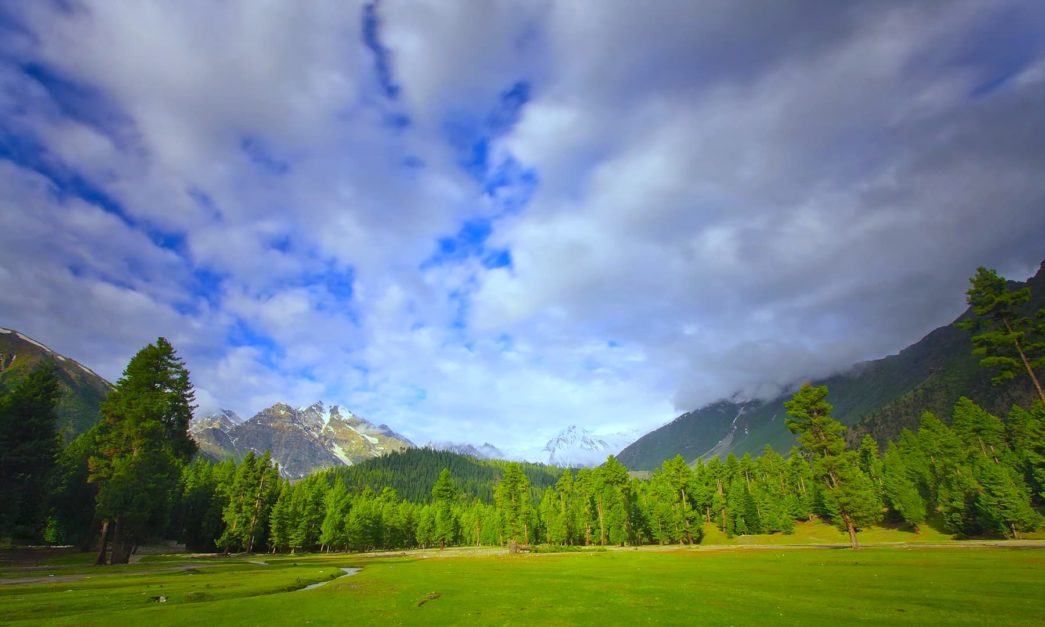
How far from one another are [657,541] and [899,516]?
53.8 meters

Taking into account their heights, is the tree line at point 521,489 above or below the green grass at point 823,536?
above

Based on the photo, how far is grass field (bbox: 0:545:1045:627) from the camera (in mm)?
19547

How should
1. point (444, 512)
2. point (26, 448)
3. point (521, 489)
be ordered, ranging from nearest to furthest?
point (26, 448) → point (521, 489) → point (444, 512)

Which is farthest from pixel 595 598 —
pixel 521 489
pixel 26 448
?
pixel 521 489

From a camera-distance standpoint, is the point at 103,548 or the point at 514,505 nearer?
the point at 103,548

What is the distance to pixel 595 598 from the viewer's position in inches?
1012

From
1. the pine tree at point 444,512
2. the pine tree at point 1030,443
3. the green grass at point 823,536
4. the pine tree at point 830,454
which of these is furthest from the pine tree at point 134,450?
the pine tree at point 1030,443

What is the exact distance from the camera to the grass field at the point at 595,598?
1955 centimetres

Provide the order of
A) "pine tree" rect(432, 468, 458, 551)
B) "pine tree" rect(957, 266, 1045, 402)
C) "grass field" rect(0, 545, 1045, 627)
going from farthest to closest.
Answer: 1. "pine tree" rect(432, 468, 458, 551)
2. "pine tree" rect(957, 266, 1045, 402)
3. "grass field" rect(0, 545, 1045, 627)

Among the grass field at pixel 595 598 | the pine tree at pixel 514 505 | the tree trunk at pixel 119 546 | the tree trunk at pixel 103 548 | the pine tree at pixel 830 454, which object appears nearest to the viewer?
the grass field at pixel 595 598

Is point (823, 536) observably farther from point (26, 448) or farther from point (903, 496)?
point (26, 448)

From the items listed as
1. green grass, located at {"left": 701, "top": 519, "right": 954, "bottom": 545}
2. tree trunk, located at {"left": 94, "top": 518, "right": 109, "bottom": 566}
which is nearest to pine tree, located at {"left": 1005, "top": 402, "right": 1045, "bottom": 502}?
green grass, located at {"left": 701, "top": 519, "right": 954, "bottom": 545}

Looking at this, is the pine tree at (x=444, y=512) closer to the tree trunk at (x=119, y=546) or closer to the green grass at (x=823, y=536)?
the green grass at (x=823, y=536)

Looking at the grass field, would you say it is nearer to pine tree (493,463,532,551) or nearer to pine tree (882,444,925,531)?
pine tree (882,444,925,531)
